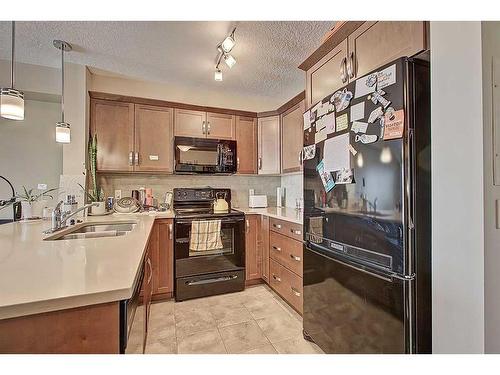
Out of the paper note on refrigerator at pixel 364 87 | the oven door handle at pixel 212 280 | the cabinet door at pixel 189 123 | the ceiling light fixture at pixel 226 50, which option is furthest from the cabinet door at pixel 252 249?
the paper note on refrigerator at pixel 364 87

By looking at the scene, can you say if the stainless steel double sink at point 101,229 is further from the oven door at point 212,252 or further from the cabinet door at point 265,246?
the cabinet door at point 265,246

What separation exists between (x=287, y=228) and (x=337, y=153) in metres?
1.03

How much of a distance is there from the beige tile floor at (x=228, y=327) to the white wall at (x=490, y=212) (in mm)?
1026

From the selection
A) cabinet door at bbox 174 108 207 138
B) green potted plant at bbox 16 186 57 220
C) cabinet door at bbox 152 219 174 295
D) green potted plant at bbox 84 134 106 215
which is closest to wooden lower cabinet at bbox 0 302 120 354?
cabinet door at bbox 152 219 174 295

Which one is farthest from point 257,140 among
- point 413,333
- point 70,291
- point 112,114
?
point 70,291

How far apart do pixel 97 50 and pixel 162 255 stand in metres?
1.99

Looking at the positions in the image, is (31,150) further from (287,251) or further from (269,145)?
(287,251)

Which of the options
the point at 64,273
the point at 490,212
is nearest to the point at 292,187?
the point at 490,212

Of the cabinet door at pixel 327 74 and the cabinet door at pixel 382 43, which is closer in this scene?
the cabinet door at pixel 382 43

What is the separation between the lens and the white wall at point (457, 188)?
916 mm

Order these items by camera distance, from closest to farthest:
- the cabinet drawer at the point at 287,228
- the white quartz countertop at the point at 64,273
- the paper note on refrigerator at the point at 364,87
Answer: the white quartz countertop at the point at 64,273 → the paper note on refrigerator at the point at 364,87 → the cabinet drawer at the point at 287,228

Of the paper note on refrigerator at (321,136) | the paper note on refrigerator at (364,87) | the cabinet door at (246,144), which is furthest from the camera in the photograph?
the cabinet door at (246,144)

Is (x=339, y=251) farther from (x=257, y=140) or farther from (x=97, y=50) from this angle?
(x=97, y=50)

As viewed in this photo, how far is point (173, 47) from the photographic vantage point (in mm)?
2158
